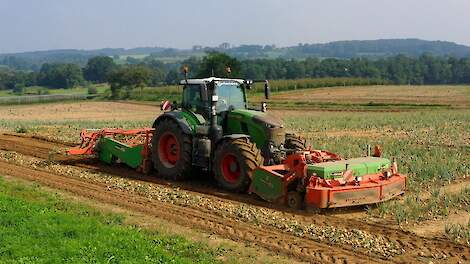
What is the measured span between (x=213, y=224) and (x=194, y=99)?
447cm

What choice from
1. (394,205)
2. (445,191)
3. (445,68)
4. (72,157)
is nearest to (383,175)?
(394,205)

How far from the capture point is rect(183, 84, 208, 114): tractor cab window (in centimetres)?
1412

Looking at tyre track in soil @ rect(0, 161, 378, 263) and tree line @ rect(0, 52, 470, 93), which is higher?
tyre track in soil @ rect(0, 161, 378, 263)

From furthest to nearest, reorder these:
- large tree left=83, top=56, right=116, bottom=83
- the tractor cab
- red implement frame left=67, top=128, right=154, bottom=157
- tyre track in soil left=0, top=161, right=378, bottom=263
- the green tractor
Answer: large tree left=83, top=56, right=116, bottom=83, red implement frame left=67, top=128, right=154, bottom=157, the tractor cab, the green tractor, tyre track in soil left=0, top=161, right=378, bottom=263

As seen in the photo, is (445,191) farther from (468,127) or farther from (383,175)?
(468,127)

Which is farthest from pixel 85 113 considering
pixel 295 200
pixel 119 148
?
pixel 295 200

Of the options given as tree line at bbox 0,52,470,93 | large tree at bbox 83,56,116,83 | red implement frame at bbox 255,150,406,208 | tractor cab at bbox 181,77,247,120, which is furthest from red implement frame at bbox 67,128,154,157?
large tree at bbox 83,56,116,83

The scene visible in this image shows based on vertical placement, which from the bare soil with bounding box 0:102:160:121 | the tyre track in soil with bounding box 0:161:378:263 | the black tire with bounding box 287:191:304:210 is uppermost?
the black tire with bounding box 287:191:304:210

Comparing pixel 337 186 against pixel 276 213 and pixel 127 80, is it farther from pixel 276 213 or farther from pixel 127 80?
pixel 127 80

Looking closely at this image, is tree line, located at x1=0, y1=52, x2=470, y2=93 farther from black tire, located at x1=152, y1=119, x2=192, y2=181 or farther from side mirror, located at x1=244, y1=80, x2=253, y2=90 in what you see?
side mirror, located at x1=244, y1=80, x2=253, y2=90

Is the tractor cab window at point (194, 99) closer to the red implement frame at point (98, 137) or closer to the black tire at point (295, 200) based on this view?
the red implement frame at point (98, 137)

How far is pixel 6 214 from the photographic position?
10.2m

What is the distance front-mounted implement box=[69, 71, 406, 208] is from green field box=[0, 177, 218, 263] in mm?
2887

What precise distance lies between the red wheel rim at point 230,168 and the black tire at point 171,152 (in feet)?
3.95
